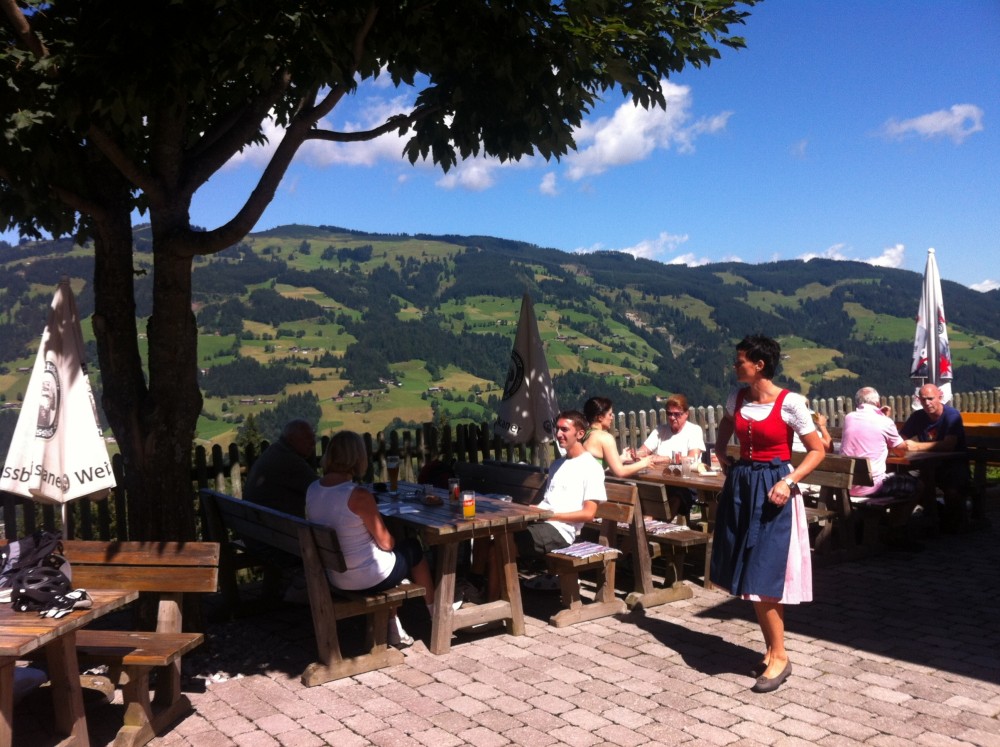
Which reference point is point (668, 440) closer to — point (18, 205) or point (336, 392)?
point (18, 205)

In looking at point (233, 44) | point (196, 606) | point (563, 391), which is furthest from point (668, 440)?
point (563, 391)

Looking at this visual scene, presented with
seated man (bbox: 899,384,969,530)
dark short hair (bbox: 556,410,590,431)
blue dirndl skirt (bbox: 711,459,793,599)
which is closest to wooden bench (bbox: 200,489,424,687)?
dark short hair (bbox: 556,410,590,431)

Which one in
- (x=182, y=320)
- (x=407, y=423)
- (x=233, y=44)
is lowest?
(x=407, y=423)

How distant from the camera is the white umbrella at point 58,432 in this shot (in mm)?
5262

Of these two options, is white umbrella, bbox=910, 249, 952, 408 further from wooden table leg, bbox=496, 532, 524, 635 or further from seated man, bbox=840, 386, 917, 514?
wooden table leg, bbox=496, 532, 524, 635

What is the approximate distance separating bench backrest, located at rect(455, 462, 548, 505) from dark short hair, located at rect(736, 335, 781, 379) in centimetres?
241

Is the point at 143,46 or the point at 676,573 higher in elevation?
the point at 143,46

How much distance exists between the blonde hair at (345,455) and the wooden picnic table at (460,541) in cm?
61

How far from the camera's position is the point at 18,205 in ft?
19.2

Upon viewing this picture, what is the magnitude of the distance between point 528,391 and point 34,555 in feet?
17.1

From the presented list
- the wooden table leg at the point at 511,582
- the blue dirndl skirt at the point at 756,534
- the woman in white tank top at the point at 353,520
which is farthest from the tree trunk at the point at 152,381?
the blue dirndl skirt at the point at 756,534

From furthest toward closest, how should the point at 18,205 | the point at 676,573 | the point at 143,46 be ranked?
the point at 676,573, the point at 18,205, the point at 143,46

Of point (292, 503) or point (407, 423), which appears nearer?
point (292, 503)

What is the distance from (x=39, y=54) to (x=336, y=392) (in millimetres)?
74295
